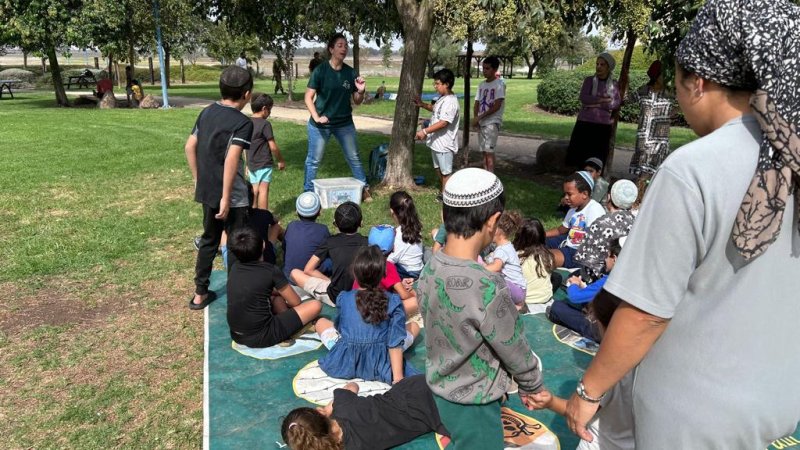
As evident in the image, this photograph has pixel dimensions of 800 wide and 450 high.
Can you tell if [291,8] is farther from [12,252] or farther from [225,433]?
[225,433]

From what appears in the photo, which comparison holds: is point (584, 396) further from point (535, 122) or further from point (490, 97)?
point (535, 122)

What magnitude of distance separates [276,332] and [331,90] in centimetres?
390

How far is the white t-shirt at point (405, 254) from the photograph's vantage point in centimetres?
518

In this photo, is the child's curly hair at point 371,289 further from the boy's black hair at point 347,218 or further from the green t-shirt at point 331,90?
the green t-shirt at point 331,90

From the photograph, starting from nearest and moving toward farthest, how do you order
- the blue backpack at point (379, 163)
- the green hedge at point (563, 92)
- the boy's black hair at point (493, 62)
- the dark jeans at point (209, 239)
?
the dark jeans at point (209, 239)
the boy's black hair at point (493, 62)
the blue backpack at point (379, 163)
the green hedge at point (563, 92)

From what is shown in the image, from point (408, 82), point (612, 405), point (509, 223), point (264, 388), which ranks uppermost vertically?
point (408, 82)

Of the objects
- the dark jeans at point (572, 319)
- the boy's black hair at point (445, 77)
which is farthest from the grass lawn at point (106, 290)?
the dark jeans at point (572, 319)

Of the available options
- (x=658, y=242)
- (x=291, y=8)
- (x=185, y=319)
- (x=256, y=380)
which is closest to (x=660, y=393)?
(x=658, y=242)

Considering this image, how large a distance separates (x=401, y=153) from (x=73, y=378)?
543 centimetres

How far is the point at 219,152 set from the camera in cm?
453

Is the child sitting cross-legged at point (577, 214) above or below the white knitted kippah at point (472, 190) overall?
below

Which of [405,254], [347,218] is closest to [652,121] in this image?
[405,254]

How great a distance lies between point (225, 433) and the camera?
3236 millimetres

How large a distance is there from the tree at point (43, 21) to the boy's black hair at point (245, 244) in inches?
761
